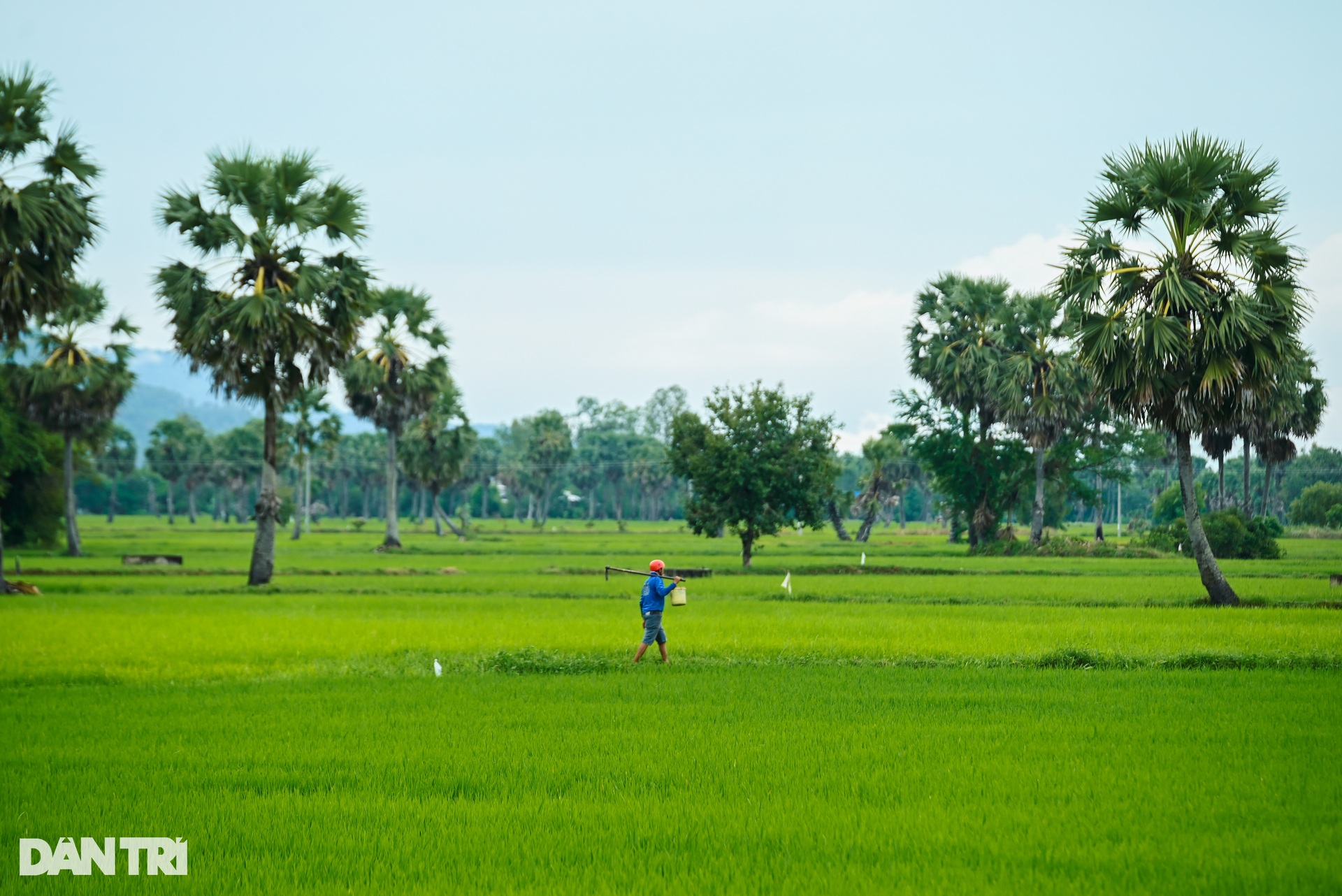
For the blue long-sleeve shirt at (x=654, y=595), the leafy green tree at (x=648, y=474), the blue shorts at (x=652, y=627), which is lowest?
the blue shorts at (x=652, y=627)

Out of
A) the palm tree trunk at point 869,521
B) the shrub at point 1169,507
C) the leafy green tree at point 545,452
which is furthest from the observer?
the leafy green tree at point 545,452

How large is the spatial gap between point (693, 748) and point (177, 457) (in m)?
147

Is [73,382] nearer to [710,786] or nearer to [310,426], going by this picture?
[310,426]

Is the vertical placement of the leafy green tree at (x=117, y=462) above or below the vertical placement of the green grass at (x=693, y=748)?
above

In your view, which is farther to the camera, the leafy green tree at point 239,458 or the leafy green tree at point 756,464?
the leafy green tree at point 239,458

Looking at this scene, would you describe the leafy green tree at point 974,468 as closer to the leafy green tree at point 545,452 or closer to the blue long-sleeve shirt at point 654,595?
the blue long-sleeve shirt at point 654,595

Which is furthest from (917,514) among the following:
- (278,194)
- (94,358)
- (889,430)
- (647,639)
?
(647,639)

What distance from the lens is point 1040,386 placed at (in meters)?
61.1

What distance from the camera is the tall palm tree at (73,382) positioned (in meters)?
56.5

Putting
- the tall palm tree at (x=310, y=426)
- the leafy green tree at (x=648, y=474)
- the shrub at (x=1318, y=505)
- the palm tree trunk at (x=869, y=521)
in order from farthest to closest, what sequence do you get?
the leafy green tree at (x=648, y=474) → the tall palm tree at (x=310, y=426) → the palm tree trunk at (x=869, y=521) → the shrub at (x=1318, y=505)

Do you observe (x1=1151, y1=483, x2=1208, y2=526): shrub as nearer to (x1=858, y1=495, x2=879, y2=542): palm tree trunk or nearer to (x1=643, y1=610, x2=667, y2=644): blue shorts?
(x1=858, y1=495, x2=879, y2=542): palm tree trunk

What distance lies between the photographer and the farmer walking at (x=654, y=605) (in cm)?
1845

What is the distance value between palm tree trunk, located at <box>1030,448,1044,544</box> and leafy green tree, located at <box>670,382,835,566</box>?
18.8 m

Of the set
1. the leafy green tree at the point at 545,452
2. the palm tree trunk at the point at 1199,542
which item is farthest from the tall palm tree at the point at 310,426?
the palm tree trunk at the point at 1199,542
